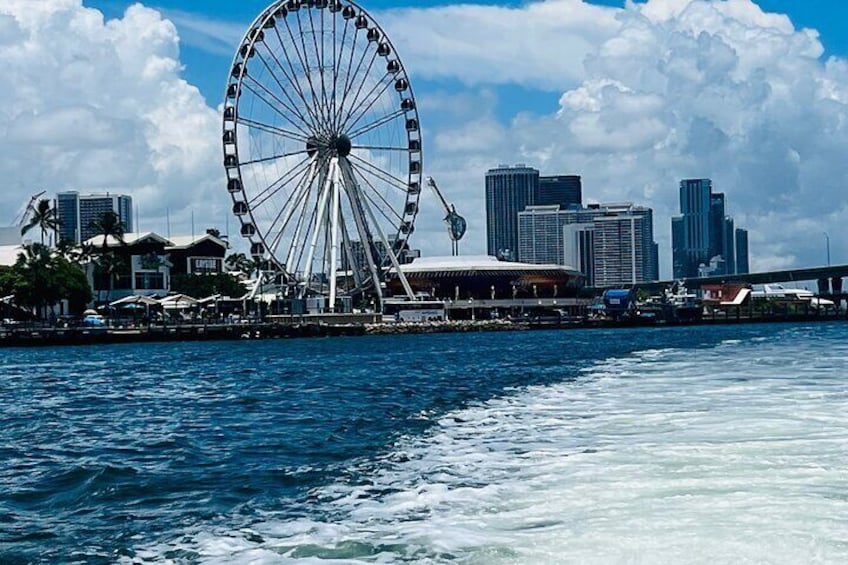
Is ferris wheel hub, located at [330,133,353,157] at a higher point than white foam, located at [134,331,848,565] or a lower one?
higher

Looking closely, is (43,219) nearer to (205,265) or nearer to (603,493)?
(205,265)

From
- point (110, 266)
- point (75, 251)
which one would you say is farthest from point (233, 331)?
point (75, 251)

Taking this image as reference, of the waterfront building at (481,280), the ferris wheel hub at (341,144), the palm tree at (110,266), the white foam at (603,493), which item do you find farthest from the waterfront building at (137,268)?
the white foam at (603,493)

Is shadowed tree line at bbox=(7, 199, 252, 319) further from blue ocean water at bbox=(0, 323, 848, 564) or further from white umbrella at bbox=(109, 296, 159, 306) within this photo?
blue ocean water at bbox=(0, 323, 848, 564)

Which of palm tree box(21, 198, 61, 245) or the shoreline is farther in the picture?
palm tree box(21, 198, 61, 245)

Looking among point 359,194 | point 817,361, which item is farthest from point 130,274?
point 817,361

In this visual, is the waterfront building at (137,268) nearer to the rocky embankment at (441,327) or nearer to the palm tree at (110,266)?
the palm tree at (110,266)

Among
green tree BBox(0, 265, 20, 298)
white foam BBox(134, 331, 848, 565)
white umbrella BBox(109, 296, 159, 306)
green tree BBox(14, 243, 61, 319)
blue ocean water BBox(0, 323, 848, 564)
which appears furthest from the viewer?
white umbrella BBox(109, 296, 159, 306)

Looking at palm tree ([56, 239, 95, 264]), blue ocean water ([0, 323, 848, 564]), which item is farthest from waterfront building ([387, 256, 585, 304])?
blue ocean water ([0, 323, 848, 564])

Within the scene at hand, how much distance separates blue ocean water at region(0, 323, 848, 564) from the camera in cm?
1432

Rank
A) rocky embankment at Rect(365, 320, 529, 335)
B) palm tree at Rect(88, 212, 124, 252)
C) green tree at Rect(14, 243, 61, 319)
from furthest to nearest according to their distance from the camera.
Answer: palm tree at Rect(88, 212, 124, 252) < rocky embankment at Rect(365, 320, 529, 335) < green tree at Rect(14, 243, 61, 319)

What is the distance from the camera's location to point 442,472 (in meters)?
20.1

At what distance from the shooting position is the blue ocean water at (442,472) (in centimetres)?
1432

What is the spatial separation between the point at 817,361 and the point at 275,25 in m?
54.5
